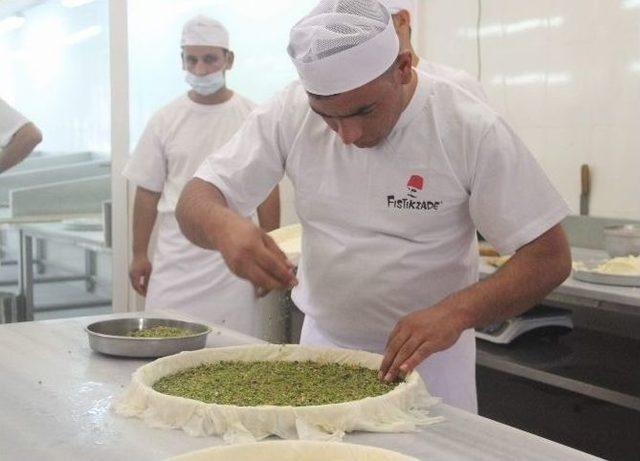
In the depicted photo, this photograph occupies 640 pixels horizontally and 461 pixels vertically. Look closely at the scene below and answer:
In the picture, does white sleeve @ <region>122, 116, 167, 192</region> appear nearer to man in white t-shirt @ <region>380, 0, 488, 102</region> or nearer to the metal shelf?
man in white t-shirt @ <region>380, 0, 488, 102</region>

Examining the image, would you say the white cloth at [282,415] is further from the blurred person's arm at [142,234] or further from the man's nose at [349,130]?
the blurred person's arm at [142,234]

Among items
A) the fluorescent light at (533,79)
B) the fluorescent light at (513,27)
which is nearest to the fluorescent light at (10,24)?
the fluorescent light at (513,27)

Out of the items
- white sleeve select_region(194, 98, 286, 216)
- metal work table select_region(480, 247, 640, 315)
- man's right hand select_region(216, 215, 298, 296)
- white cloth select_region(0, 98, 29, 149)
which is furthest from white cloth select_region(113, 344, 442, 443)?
white cloth select_region(0, 98, 29, 149)

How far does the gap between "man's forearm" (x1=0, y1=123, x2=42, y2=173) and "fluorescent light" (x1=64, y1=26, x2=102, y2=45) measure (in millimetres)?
639

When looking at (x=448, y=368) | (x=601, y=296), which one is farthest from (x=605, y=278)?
(x=448, y=368)

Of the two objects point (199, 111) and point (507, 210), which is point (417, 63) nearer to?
point (507, 210)

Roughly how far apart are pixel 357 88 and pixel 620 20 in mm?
2222

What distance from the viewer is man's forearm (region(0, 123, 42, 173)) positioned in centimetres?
373

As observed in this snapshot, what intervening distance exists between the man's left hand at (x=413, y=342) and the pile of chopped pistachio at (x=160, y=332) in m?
0.54

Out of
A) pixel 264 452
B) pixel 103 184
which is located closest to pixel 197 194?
pixel 264 452

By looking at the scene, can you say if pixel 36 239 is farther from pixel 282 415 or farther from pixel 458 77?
pixel 282 415

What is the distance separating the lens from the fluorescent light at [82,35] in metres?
4.16

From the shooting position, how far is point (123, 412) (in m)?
1.38

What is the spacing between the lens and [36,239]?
4.30m
